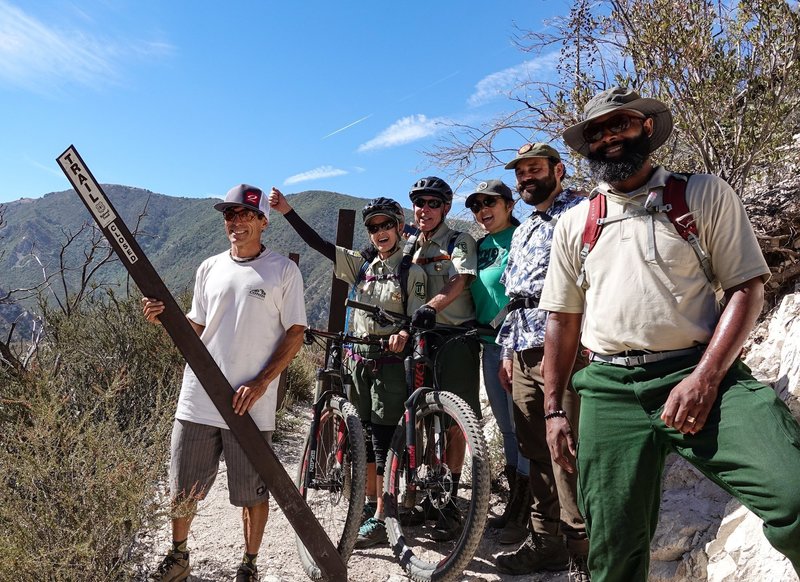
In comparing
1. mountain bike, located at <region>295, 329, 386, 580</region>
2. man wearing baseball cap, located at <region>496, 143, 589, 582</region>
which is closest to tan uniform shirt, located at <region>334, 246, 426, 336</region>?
mountain bike, located at <region>295, 329, 386, 580</region>

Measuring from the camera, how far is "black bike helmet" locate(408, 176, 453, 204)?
412 cm

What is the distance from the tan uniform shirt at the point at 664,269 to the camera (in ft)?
6.52

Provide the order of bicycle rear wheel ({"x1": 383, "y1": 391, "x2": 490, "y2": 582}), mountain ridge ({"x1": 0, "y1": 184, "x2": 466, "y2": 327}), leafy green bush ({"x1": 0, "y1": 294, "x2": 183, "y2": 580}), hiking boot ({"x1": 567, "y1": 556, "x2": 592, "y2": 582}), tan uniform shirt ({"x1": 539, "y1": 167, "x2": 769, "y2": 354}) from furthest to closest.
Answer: mountain ridge ({"x1": 0, "y1": 184, "x2": 466, "y2": 327})
bicycle rear wheel ({"x1": 383, "y1": 391, "x2": 490, "y2": 582})
hiking boot ({"x1": 567, "y1": 556, "x2": 592, "y2": 582})
leafy green bush ({"x1": 0, "y1": 294, "x2": 183, "y2": 580})
tan uniform shirt ({"x1": 539, "y1": 167, "x2": 769, "y2": 354})

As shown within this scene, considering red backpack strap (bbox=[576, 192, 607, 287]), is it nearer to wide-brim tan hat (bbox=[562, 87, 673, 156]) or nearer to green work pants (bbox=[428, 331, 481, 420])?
wide-brim tan hat (bbox=[562, 87, 673, 156])

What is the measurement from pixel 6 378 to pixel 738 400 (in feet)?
19.1

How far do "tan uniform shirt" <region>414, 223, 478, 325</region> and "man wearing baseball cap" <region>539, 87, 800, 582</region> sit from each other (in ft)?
5.18

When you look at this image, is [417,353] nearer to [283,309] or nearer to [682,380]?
[283,309]

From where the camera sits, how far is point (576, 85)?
611 centimetres

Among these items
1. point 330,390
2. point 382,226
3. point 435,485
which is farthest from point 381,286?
point 435,485

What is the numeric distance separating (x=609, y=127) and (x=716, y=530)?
2.02m

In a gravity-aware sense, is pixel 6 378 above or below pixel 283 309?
below

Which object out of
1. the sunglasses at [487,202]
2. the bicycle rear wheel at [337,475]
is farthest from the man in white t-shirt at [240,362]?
the sunglasses at [487,202]

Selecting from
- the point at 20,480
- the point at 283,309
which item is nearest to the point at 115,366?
the point at 20,480

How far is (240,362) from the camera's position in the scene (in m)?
3.19
